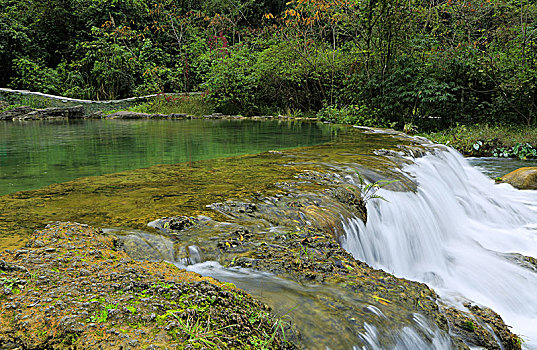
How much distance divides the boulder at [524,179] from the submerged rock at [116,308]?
798 cm

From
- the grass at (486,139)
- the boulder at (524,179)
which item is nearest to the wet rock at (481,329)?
the boulder at (524,179)

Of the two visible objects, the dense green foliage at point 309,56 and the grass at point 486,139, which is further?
the dense green foliage at point 309,56

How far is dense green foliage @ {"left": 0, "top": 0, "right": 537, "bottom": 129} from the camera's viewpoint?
37.7ft

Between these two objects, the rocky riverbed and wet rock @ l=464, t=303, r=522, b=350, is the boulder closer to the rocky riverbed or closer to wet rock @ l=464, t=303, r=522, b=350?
the rocky riverbed

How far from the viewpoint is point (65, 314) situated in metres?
1.48

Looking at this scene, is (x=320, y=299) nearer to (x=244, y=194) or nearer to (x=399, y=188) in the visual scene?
(x=244, y=194)

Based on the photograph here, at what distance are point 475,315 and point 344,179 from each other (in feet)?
6.78

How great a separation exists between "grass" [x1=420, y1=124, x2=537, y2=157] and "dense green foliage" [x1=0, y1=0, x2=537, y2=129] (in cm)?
77

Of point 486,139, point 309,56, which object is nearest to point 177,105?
point 309,56

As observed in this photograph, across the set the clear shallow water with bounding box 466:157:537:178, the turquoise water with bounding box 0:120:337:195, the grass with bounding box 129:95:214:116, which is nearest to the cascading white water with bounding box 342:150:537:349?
the clear shallow water with bounding box 466:157:537:178

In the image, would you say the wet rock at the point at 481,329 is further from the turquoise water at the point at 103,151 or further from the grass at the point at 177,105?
the grass at the point at 177,105

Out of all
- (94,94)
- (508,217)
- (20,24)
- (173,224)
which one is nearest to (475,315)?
(173,224)

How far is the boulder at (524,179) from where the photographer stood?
24.5 feet

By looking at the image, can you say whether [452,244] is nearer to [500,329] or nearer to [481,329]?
[500,329]
